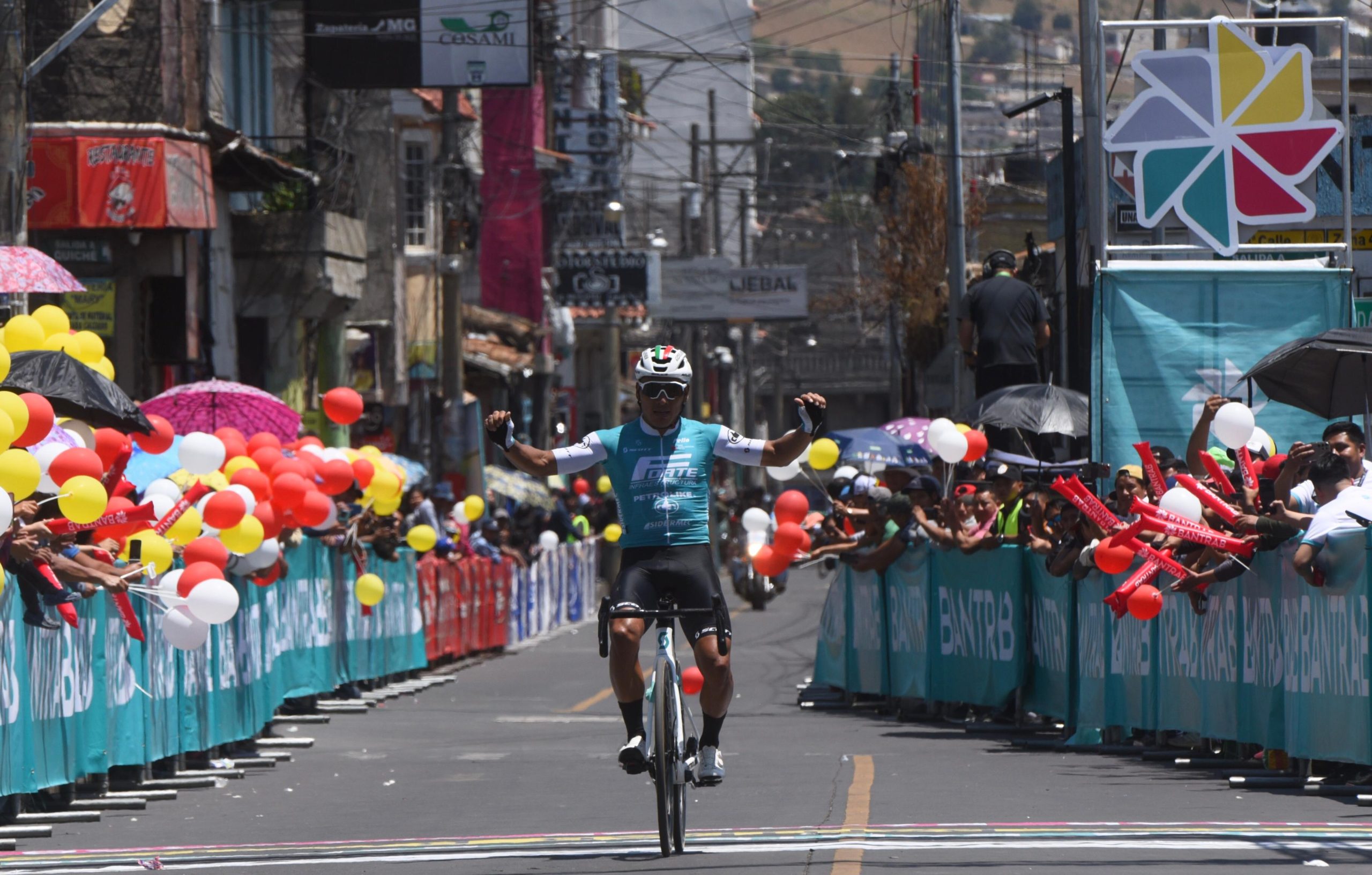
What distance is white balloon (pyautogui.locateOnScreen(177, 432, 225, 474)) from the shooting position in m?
14.2

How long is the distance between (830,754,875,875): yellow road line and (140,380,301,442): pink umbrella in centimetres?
762

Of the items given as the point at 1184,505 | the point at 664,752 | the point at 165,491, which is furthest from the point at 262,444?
the point at 664,752

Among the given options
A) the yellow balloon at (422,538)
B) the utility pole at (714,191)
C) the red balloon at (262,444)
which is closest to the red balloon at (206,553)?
the red balloon at (262,444)

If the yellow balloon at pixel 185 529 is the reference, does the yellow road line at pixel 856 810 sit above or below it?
below

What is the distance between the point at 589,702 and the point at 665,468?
438 inches

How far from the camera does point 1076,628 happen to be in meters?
15.9

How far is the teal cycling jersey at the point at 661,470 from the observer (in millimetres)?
10148

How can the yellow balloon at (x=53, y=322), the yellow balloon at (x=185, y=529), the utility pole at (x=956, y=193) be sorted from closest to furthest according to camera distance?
the yellow balloon at (x=185, y=529), the yellow balloon at (x=53, y=322), the utility pole at (x=956, y=193)

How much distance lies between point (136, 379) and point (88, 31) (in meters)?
3.99

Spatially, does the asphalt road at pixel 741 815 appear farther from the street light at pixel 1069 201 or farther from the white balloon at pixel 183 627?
the street light at pixel 1069 201

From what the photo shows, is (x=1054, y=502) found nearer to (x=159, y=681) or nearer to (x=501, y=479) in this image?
(x=159, y=681)

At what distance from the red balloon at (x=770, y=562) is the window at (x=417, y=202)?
25513 mm

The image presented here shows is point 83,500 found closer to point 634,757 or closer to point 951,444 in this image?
point 634,757

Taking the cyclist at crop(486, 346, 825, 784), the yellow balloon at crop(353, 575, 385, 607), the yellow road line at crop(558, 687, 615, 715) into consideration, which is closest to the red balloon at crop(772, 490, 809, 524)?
the yellow road line at crop(558, 687, 615, 715)
